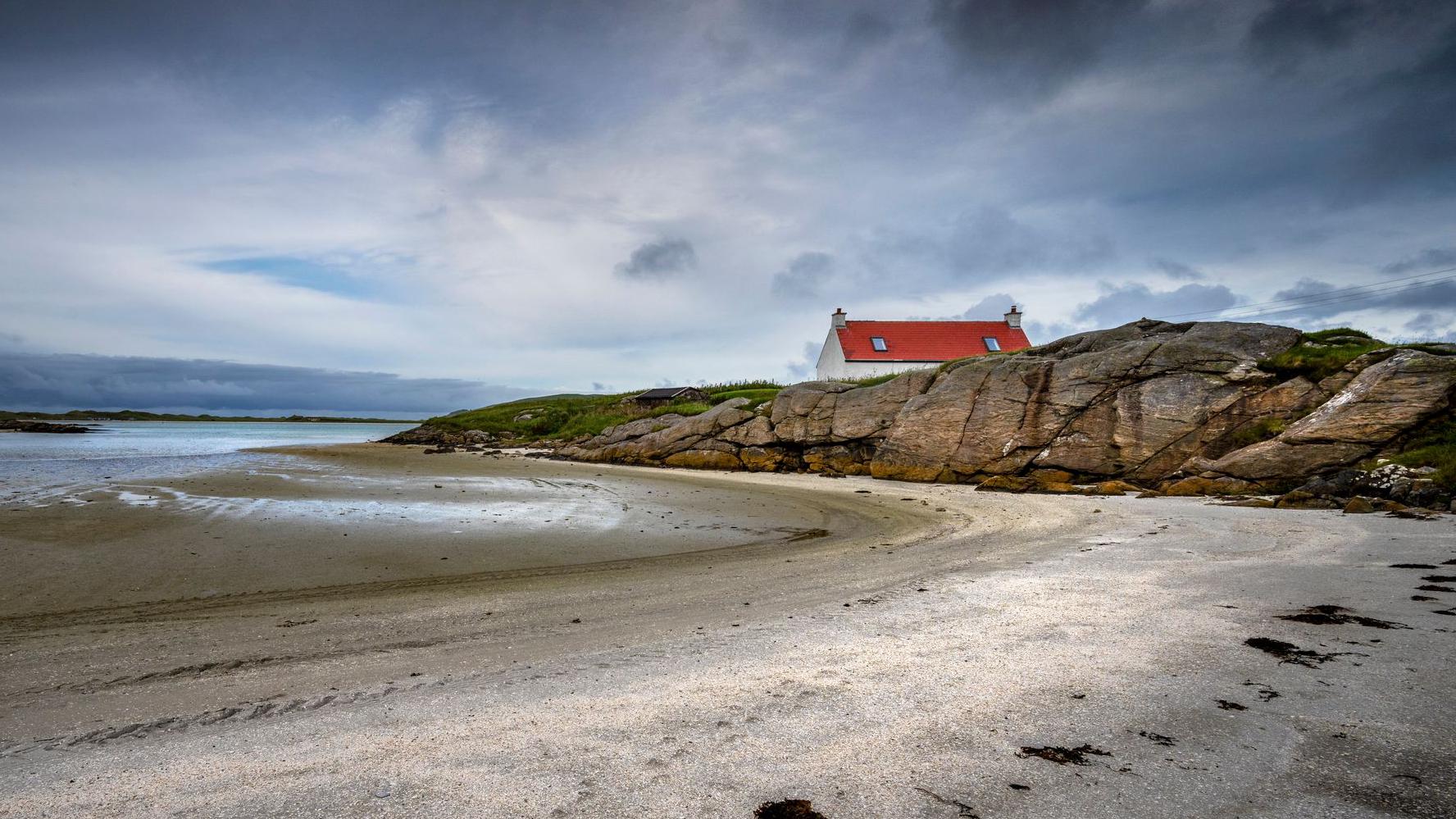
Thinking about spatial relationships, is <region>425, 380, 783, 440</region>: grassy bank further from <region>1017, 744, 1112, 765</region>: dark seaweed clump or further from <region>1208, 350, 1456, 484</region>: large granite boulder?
<region>1017, 744, 1112, 765</region>: dark seaweed clump

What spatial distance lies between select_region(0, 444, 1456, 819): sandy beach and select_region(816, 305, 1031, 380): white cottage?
38583 millimetres

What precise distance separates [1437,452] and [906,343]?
125 ft

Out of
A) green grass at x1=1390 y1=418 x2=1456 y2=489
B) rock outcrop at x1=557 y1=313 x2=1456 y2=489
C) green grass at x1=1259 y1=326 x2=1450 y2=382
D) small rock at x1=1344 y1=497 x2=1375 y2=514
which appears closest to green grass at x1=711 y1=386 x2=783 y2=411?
rock outcrop at x1=557 y1=313 x2=1456 y2=489

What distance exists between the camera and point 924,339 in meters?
50.0

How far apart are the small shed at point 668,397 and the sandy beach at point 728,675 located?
42362mm

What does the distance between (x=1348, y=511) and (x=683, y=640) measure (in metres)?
12.3

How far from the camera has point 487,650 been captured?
5.11 m

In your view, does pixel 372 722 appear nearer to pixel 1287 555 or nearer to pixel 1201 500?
pixel 1287 555

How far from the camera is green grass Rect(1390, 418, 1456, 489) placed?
11.5 metres

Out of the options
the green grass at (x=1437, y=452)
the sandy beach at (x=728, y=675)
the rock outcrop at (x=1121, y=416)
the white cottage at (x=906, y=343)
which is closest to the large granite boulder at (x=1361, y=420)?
the rock outcrop at (x=1121, y=416)

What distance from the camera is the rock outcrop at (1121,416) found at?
546 inches

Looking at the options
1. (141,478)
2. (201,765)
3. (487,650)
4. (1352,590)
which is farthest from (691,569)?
(141,478)

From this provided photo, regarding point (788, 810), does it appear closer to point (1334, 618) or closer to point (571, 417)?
point (1334, 618)

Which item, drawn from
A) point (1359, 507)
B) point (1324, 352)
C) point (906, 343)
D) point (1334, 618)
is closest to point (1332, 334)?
point (1324, 352)
